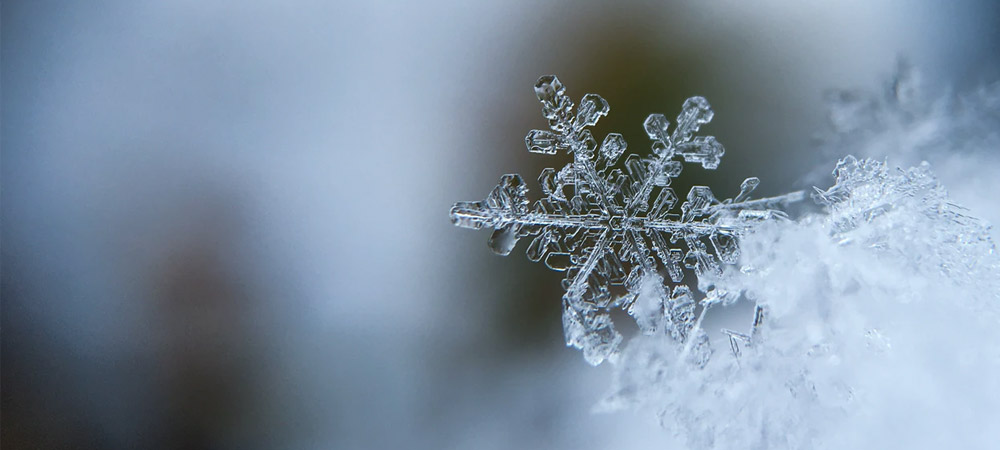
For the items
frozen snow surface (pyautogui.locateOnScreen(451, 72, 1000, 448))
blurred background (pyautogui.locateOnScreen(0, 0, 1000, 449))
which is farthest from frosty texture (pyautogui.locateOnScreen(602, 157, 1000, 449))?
blurred background (pyautogui.locateOnScreen(0, 0, 1000, 449))

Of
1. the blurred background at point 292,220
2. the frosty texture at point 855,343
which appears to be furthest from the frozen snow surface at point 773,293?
the blurred background at point 292,220

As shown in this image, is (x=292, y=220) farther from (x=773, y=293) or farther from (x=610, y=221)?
(x=773, y=293)

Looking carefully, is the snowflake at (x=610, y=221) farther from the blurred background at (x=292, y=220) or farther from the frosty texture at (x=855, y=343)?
the blurred background at (x=292, y=220)

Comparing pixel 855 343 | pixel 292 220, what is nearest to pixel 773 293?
pixel 855 343

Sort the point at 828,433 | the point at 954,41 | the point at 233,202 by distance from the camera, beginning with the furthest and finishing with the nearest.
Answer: the point at 954,41, the point at 233,202, the point at 828,433

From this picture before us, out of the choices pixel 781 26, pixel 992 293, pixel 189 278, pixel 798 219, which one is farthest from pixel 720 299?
pixel 189 278

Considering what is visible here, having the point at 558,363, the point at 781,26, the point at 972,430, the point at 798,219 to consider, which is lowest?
the point at 558,363

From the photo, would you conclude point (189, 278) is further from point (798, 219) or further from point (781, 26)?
point (781, 26)
